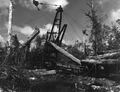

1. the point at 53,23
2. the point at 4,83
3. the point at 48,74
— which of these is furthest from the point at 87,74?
the point at 4,83

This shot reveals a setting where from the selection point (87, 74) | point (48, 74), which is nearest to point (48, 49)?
point (48, 74)

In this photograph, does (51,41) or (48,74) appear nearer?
(48,74)

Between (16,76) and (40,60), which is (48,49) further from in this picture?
(16,76)

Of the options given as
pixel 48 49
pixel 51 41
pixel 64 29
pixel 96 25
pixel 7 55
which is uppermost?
pixel 96 25

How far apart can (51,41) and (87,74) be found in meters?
6.00

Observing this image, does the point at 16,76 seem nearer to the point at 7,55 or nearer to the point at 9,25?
the point at 7,55

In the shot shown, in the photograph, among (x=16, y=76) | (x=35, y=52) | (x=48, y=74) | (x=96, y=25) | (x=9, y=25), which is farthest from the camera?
(x=96, y=25)

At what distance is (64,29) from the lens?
1501cm

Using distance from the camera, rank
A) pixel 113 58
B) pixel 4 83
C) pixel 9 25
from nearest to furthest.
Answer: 1. pixel 4 83
2. pixel 9 25
3. pixel 113 58

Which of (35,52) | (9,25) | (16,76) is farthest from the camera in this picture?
(35,52)

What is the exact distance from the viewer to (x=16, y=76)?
5.73 metres

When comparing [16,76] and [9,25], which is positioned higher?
[9,25]

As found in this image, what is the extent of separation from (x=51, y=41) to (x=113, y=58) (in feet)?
24.6

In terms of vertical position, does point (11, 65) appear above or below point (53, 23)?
below
